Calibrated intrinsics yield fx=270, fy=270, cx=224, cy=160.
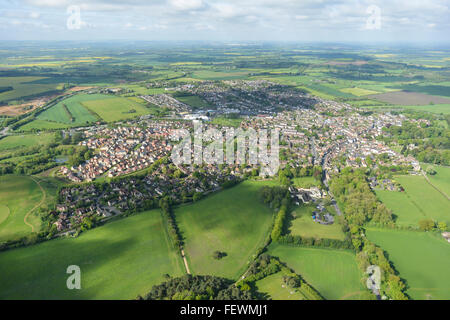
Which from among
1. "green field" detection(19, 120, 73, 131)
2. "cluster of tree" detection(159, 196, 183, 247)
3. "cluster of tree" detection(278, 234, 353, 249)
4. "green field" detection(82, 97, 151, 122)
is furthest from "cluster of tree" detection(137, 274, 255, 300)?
"green field" detection(82, 97, 151, 122)

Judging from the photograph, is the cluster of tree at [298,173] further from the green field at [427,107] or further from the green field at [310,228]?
the green field at [427,107]

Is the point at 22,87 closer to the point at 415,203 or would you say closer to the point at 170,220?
the point at 170,220

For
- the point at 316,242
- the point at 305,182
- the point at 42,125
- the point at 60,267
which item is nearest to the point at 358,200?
the point at 305,182

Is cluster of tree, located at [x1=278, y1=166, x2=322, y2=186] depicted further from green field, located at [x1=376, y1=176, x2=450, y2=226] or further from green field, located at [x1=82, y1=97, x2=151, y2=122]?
green field, located at [x1=82, y1=97, x2=151, y2=122]

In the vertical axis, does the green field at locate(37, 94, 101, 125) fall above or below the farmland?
below

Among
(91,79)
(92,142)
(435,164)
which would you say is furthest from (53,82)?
(435,164)

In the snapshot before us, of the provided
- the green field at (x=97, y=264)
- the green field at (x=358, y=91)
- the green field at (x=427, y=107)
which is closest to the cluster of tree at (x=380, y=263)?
the green field at (x=97, y=264)
